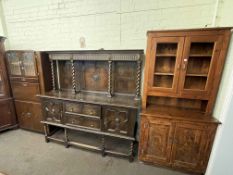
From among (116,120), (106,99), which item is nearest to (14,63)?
(106,99)

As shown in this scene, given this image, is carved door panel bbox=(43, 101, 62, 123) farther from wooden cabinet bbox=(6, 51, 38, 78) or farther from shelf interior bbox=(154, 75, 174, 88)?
shelf interior bbox=(154, 75, 174, 88)

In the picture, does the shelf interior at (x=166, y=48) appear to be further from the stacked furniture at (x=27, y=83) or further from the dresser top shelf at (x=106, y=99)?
the stacked furniture at (x=27, y=83)

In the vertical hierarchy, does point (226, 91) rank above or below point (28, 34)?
below

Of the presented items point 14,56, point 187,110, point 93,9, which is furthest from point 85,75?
point 187,110

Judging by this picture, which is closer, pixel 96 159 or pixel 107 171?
pixel 107 171

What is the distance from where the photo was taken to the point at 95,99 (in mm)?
2176

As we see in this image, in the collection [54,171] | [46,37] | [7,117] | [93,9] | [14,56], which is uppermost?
[93,9]

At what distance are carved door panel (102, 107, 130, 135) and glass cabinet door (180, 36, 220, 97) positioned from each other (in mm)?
904

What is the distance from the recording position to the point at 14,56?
8.59 ft

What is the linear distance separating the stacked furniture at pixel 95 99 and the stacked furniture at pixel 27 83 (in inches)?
8.7

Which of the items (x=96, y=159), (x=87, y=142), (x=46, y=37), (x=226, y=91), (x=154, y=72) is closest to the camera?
(x=226, y=91)

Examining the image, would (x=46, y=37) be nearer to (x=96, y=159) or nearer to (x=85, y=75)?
(x=85, y=75)

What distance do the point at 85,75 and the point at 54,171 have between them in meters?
1.63

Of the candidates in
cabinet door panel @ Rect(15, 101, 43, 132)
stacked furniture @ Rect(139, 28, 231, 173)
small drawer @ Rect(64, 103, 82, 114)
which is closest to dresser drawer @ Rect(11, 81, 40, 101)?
cabinet door panel @ Rect(15, 101, 43, 132)
